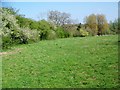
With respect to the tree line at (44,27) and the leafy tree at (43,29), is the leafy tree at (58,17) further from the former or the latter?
the leafy tree at (43,29)

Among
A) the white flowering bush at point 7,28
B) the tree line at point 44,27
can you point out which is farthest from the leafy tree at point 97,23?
the white flowering bush at point 7,28

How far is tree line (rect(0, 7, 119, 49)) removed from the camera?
1718 centimetres

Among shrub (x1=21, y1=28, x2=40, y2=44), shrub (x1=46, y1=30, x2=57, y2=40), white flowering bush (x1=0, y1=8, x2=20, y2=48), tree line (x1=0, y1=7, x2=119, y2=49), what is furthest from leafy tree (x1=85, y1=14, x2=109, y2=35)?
white flowering bush (x1=0, y1=8, x2=20, y2=48)

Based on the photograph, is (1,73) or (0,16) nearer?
(1,73)

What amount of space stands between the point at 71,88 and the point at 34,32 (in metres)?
17.5

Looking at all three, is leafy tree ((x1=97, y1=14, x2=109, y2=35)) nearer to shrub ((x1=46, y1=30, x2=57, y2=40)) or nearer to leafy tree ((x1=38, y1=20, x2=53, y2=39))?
shrub ((x1=46, y1=30, x2=57, y2=40))

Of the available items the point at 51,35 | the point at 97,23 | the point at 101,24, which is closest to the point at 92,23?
the point at 97,23

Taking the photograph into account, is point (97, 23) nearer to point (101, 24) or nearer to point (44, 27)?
point (101, 24)

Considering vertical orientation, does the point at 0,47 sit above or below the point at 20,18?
below

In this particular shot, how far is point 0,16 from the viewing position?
15023 mm

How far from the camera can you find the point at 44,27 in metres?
28.6

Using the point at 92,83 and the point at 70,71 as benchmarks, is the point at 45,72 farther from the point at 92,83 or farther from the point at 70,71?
the point at 92,83

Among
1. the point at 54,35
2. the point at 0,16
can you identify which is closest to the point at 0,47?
the point at 0,16

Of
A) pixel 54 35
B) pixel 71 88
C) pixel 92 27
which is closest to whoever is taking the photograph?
pixel 71 88
